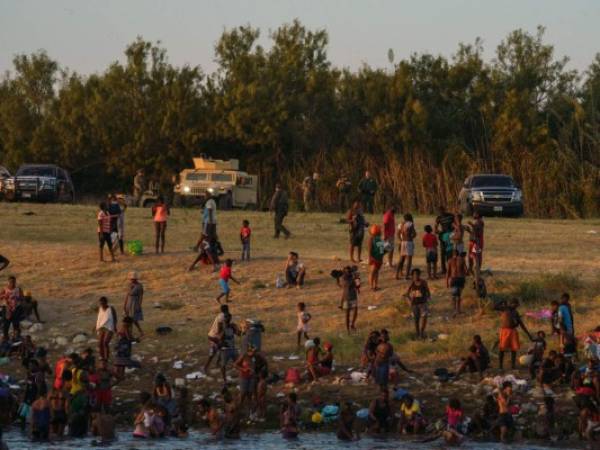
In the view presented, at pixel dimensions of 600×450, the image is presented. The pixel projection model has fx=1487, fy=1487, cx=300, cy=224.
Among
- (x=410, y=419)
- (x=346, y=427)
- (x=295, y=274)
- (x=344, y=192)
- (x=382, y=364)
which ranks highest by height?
(x=344, y=192)

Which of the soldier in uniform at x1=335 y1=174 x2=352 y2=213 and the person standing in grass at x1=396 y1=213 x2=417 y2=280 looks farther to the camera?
the soldier in uniform at x1=335 y1=174 x2=352 y2=213

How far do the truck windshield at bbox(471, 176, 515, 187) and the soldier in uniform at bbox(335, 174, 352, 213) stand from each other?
583 cm

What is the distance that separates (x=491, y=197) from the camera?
148 feet

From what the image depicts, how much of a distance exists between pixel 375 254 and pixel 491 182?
17.2m

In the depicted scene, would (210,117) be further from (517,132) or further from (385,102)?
(517,132)

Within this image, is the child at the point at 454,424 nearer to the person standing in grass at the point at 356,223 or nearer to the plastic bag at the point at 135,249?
the person standing in grass at the point at 356,223

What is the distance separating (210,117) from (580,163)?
49.7 ft

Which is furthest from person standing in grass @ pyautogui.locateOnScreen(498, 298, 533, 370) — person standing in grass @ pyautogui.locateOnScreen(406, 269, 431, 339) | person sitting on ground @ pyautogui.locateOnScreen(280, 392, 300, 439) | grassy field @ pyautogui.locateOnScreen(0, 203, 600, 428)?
person sitting on ground @ pyautogui.locateOnScreen(280, 392, 300, 439)

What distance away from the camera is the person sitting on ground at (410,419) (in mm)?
22719


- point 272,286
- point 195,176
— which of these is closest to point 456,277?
point 272,286

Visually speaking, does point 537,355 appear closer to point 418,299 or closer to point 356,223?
point 418,299

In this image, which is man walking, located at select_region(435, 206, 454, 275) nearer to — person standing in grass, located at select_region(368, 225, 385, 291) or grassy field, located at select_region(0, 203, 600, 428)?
grassy field, located at select_region(0, 203, 600, 428)

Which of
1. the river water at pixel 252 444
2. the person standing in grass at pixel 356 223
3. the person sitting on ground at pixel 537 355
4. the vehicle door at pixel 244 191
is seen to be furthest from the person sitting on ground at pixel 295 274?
the vehicle door at pixel 244 191

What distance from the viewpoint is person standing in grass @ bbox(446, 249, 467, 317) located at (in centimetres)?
2763
